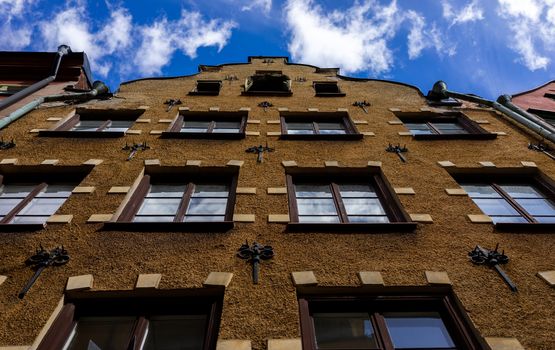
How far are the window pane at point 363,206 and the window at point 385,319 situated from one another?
218 centimetres

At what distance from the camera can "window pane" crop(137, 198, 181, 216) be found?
23.6ft

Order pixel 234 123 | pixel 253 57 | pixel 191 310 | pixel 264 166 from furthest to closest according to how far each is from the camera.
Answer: pixel 253 57
pixel 234 123
pixel 264 166
pixel 191 310

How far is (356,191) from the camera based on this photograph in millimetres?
8008

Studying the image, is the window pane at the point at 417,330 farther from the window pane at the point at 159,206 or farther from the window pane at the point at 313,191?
the window pane at the point at 159,206

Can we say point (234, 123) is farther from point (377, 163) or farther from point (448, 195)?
point (448, 195)

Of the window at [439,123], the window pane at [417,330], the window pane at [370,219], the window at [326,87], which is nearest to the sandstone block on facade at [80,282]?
the window pane at [417,330]

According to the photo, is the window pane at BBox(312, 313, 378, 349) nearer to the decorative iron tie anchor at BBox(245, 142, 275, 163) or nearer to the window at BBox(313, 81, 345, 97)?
the decorative iron tie anchor at BBox(245, 142, 275, 163)

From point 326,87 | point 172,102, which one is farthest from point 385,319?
point 326,87

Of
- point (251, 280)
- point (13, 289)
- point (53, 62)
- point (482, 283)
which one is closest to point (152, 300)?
point (251, 280)

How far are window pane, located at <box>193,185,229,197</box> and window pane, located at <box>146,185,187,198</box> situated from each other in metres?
0.30

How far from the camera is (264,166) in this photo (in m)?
8.31

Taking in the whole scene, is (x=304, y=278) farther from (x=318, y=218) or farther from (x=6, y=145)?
(x=6, y=145)

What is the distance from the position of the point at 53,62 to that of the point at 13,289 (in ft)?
41.0

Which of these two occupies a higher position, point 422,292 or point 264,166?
point 264,166
